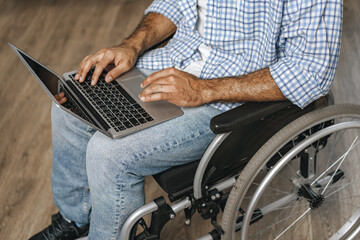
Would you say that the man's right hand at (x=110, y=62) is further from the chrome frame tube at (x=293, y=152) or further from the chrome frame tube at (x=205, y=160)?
the chrome frame tube at (x=293, y=152)

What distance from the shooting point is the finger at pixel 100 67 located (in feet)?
4.48

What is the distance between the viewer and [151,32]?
150 centimetres

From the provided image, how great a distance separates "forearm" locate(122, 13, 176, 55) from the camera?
1476 mm

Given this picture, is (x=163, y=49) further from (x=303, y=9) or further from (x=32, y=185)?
(x=32, y=185)

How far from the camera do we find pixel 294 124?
1119 millimetres

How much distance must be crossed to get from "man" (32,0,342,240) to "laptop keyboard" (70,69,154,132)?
0.10ft

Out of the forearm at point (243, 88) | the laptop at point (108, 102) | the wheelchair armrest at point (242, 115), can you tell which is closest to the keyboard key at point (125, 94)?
the laptop at point (108, 102)

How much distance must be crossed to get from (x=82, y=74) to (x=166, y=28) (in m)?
0.34

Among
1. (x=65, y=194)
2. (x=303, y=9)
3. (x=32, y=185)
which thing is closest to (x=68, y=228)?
(x=65, y=194)

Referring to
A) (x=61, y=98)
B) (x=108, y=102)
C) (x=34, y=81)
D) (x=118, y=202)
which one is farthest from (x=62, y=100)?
(x=34, y=81)

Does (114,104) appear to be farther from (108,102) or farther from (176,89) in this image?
(176,89)

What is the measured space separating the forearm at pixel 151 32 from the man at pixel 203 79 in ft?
0.22

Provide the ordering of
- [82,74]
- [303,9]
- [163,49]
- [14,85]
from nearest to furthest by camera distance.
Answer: [303,9] → [82,74] → [163,49] → [14,85]

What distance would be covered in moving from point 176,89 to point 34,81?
4.88 feet
